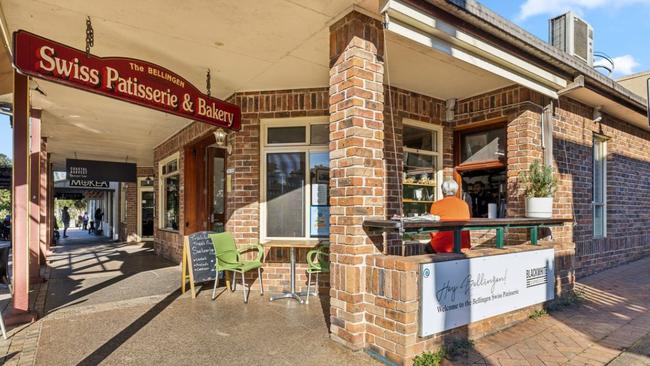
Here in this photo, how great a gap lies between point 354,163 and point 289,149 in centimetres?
257

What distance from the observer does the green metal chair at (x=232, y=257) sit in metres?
4.89

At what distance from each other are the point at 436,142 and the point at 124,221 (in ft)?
45.2

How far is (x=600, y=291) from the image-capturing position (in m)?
5.23

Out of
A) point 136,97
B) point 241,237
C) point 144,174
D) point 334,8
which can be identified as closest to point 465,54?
point 334,8

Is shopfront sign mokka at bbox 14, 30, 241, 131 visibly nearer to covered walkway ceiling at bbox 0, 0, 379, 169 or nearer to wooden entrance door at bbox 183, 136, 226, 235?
covered walkway ceiling at bbox 0, 0, 379, 169

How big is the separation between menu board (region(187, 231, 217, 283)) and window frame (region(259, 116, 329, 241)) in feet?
2.72

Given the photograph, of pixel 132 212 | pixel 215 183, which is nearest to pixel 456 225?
pixel 215 183

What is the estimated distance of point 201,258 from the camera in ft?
17.6

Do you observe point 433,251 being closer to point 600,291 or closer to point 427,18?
point 427,18

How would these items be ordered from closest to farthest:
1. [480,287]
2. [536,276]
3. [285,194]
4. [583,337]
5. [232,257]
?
1. [480,287]
2. [583,337]
3. [536,276]
4. [232,257]
5. [285,194]

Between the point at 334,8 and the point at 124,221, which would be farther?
the point at 124,221

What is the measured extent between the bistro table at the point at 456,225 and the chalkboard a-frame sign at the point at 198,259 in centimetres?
311

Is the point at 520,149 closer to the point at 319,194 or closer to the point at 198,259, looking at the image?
the point at 319,194

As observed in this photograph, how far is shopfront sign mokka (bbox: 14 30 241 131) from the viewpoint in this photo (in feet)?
9.30
